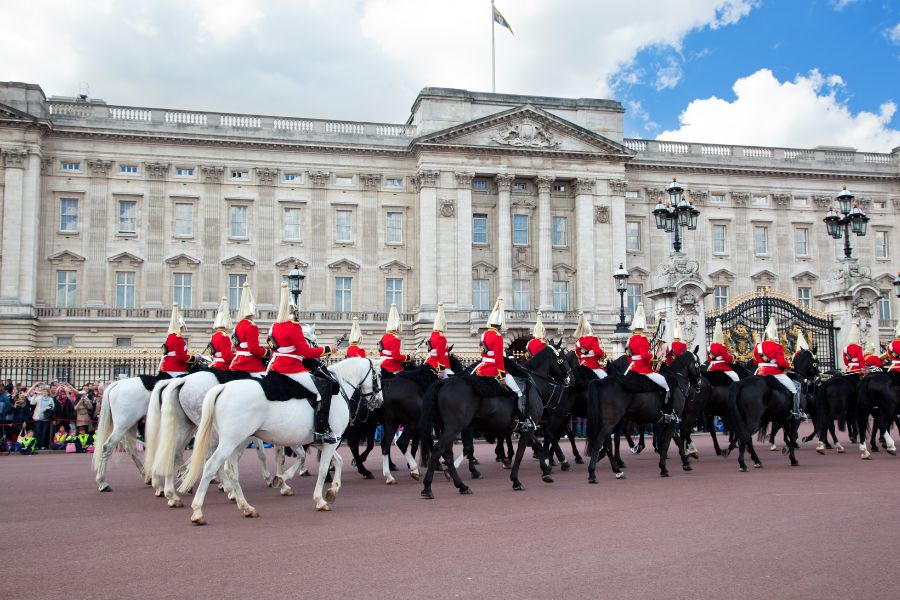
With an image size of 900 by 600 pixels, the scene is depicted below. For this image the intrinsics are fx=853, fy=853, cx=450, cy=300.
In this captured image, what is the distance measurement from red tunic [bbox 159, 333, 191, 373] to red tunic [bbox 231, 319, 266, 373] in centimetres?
208

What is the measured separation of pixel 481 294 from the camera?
4962cm

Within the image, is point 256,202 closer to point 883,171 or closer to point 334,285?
point 334,285

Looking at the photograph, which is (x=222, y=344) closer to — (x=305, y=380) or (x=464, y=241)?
(x=305, y=380)

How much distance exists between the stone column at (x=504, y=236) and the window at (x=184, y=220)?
17334 millimetres

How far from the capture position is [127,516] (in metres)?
10.9

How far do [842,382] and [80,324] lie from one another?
38.4m

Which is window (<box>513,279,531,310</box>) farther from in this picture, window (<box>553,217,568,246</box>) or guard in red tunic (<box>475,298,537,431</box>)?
guard in red tunic (<box>475,298,537,431</box>)

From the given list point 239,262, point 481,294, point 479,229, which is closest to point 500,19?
point 479,229

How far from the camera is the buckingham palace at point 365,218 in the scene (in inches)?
1795

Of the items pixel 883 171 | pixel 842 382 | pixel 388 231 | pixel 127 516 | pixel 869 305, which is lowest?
pixel 127 516

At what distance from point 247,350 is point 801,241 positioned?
49.1 m

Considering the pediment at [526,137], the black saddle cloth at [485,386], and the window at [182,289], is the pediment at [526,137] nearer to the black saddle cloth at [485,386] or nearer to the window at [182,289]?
the window at [182,289]

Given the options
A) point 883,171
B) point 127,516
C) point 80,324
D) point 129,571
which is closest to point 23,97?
point 80,324

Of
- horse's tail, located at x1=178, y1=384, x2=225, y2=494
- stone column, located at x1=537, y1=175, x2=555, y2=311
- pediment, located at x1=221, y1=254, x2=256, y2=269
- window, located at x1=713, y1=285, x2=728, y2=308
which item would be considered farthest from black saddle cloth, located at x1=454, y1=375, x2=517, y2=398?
window, located at x1=713, y1=285, x2=728, y2=308
